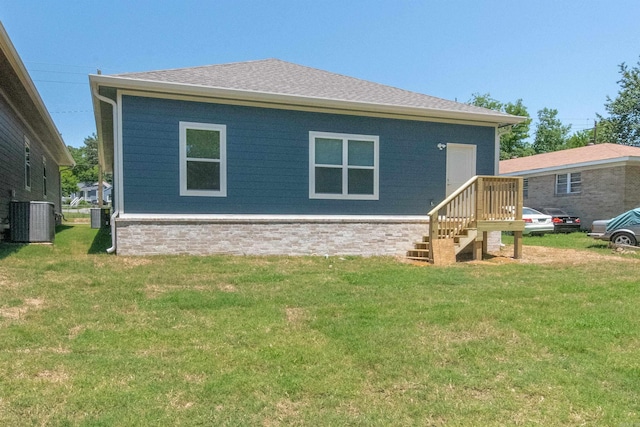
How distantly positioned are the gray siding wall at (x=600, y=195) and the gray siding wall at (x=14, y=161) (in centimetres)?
1956

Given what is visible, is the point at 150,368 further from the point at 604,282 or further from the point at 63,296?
the point at 604,282

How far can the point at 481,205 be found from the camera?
367 inches

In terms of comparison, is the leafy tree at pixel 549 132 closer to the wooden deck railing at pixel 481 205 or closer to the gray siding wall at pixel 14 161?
the wooden deck railing at pixel 481 205

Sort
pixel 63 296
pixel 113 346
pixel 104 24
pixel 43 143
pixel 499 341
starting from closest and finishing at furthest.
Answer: pixel 113 346 → pixel 499 341 → pixel 63 296 → pixel 43 143 → pixel 104 24

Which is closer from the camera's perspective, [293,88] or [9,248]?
[9,248]

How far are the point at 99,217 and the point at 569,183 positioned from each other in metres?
20.1

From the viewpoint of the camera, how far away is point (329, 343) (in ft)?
A: 12.2

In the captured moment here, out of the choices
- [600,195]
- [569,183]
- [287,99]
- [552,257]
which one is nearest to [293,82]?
[287,99]

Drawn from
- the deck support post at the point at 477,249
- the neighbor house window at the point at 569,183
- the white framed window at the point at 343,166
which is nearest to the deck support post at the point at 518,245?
the deck support post at the point at 477,249

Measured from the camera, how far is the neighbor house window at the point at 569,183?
18.4 m

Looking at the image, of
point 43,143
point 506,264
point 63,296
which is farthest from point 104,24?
point 506,264

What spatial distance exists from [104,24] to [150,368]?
19.6 m

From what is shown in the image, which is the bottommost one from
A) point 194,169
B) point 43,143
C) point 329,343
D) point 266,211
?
point 329,343

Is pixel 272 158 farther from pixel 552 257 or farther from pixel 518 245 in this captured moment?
pixel 552 257
